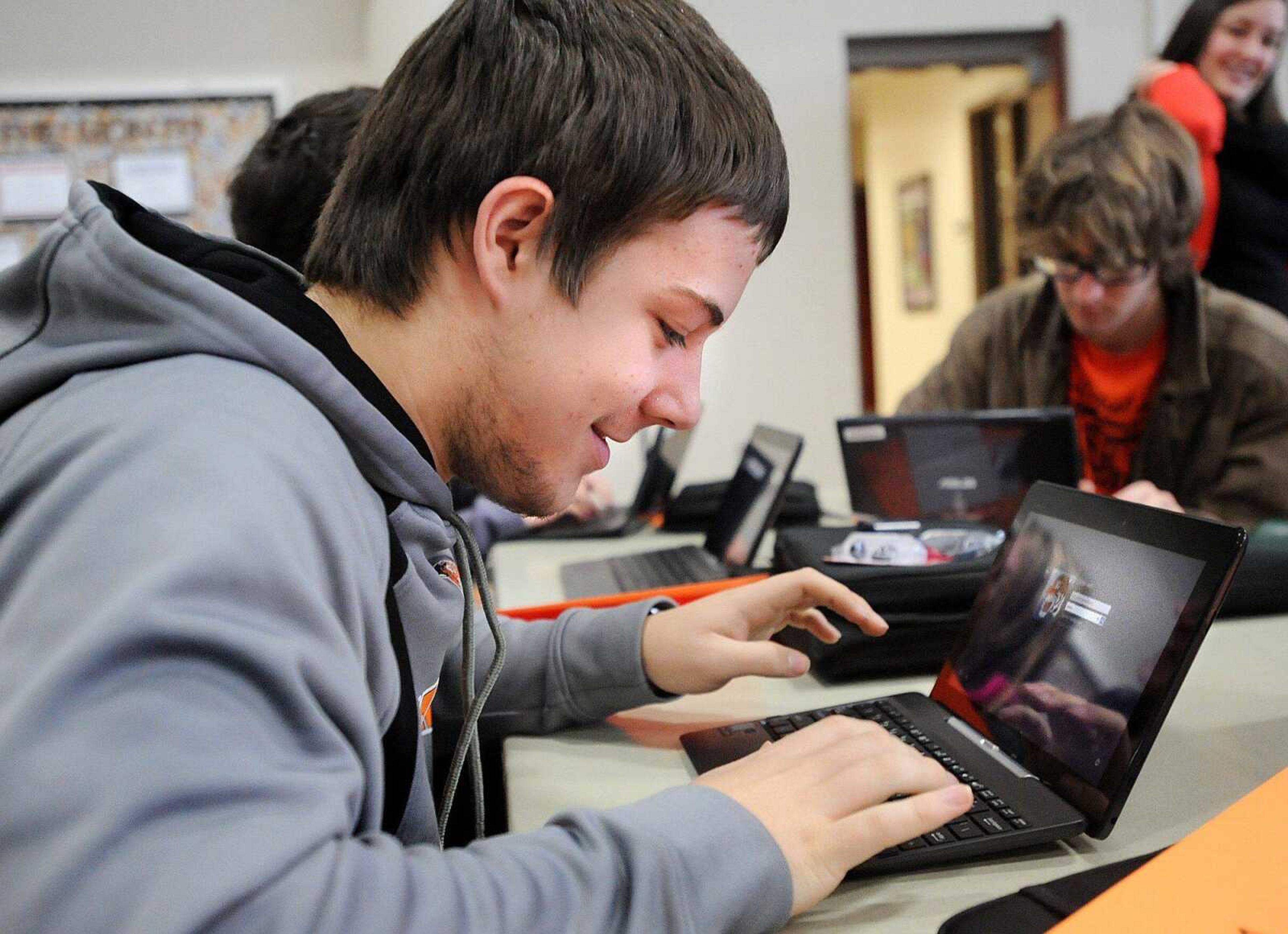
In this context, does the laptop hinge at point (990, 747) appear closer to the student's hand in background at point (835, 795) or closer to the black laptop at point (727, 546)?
the student's hand in background at point (835, 795)

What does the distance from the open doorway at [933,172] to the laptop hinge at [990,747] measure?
116 inches

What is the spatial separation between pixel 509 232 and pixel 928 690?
564 mm

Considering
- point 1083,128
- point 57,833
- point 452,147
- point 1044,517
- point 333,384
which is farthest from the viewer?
point 1083,128

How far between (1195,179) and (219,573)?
1776mm

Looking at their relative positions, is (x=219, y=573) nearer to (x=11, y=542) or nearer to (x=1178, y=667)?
(x=11, y=542)

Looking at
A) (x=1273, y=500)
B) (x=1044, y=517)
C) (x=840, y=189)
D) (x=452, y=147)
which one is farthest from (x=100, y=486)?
(x=840, y=189)

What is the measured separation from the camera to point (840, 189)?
3625 millimetres

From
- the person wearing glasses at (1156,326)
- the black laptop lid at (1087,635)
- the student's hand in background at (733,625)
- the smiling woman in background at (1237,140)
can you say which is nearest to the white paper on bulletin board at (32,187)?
the person wearing glasses at (1156,326)

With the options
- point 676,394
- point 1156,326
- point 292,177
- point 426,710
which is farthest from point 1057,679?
point 1156,326

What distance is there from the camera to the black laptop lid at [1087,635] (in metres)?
0.66

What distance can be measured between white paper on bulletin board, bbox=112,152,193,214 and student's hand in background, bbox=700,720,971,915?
139 inches

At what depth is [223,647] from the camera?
41cm

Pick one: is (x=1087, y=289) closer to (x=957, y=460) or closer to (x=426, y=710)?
(x=957, y=460)

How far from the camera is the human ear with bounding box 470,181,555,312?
2.15ft
